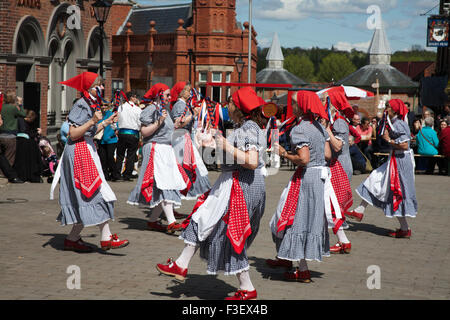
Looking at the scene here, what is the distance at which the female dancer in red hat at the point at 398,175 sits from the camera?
29.7 ft

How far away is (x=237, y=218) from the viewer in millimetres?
5500

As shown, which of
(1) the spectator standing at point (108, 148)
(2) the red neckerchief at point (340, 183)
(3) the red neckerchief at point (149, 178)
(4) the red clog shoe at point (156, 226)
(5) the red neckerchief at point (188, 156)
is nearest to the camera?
(2) the red neckerchief at point (340, 183)

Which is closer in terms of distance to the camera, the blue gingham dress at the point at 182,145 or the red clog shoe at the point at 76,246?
the red clog shoe at the point at 76,246

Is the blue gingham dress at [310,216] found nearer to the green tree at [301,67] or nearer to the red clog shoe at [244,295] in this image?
the red clog shoe at [244,295]

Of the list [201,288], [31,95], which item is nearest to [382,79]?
[31,95]

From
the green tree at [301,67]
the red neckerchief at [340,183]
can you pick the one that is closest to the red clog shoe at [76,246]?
the red neckerchief at [340,183]

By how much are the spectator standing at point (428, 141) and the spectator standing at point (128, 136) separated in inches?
356

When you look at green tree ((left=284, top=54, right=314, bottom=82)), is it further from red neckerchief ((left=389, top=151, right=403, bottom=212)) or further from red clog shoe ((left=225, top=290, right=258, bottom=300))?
red clog shoe ((left=225, top=290, right=258, bottom=300))

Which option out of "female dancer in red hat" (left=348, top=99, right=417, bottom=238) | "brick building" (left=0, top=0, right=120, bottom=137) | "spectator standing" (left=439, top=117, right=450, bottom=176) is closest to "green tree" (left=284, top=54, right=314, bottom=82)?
"brick building" (left=0, top=0, right=120, bottom=137)

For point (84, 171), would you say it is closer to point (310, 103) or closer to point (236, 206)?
point (236, 206)

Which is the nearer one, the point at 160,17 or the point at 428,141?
the point at 428,141

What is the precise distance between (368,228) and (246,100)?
199 inches

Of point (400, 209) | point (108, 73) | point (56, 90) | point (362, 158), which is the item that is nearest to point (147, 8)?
point (108, 73)
